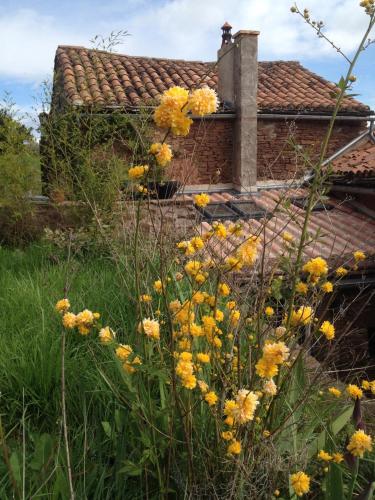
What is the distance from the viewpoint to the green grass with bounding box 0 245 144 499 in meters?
1.93

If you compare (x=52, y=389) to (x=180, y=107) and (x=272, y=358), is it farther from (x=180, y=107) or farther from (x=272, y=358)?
(x=180, y=107)

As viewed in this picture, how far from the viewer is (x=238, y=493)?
5.90 feet

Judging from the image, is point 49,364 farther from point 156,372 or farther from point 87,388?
point 156,372

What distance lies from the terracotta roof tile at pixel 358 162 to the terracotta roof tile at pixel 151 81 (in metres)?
0.86

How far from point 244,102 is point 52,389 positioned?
8.99m

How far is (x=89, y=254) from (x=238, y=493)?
14.0ft

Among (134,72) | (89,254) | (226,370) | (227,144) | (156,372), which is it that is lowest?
(89,254)

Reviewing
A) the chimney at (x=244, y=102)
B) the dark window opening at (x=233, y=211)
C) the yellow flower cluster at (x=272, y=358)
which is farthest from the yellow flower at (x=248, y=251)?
the chimney at (x=244, y=102)

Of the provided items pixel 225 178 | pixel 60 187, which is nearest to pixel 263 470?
pixel 60 187

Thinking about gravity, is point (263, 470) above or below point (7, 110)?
below

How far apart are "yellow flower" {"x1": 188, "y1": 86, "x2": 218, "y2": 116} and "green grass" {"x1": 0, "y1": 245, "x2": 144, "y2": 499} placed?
0.84 metres

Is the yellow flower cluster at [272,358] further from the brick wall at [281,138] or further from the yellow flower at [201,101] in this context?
the brick wall at [281,138]

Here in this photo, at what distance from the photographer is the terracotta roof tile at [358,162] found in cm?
901

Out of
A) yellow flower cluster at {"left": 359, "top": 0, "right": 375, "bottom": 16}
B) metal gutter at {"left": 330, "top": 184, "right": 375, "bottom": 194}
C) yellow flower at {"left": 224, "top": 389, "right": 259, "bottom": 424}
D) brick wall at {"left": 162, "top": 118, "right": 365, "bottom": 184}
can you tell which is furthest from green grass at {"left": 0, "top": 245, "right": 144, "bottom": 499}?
brick wall at {"left": 162, "top": 118, "right": 365, "bottom": 184}
